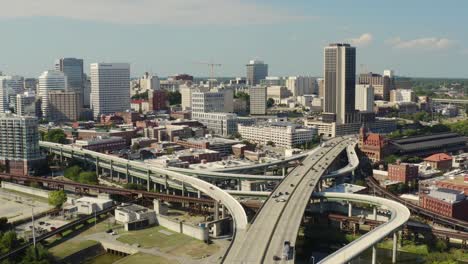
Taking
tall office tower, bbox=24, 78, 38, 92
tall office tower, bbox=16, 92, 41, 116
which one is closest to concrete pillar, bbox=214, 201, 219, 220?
tall office tower, bbox=16, 92, 41, 116

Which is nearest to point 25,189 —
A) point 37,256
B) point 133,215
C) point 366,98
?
point 133,215

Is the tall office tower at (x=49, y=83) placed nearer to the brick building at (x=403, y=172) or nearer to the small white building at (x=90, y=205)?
the small white building at (x=90, y=205)

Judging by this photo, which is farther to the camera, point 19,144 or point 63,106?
point 63,106

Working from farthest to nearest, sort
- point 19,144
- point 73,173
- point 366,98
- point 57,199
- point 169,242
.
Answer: point 366,98
point 19,144
point 73,173
point 57,199
point 169,242

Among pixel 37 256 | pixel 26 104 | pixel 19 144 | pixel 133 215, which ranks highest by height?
pixel 26 104

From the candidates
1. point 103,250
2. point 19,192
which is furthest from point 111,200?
point 19,192

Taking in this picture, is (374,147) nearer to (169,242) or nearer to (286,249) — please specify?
(169,242)

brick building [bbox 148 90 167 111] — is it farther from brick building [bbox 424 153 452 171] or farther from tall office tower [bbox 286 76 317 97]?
brick building [bbox 424 153 452 171]
